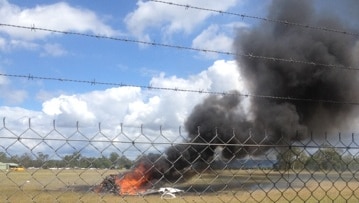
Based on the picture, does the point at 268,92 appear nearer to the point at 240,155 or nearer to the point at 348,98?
the point at 348,98

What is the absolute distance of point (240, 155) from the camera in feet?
18.2

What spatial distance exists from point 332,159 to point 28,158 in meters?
3.71

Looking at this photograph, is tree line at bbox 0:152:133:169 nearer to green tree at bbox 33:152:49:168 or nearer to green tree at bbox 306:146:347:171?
green tree at bbox 33:152:49:168

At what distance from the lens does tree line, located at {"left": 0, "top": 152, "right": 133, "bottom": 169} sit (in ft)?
12.9

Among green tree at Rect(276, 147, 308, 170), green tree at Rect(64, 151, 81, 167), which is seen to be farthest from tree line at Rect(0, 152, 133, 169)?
green tree at Rect(276, 147, 308, 170)

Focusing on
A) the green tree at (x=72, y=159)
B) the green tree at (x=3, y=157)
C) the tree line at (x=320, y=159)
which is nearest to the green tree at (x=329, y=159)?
the tree line at (x=320, y=159)

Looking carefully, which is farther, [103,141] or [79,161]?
[79,161]

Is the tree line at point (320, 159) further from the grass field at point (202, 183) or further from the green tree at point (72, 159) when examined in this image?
the green tree at point (72, 159)

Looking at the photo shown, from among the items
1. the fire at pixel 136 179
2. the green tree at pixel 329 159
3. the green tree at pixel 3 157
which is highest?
the green tree at pixel 3 157

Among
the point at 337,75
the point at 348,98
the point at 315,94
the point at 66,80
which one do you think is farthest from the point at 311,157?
the point at 315,94

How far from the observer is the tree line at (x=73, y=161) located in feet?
12.9

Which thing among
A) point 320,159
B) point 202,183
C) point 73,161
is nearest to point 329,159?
point 320,159

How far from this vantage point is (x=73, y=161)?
13.6 feet

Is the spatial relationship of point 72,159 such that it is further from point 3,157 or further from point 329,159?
point 329,159
